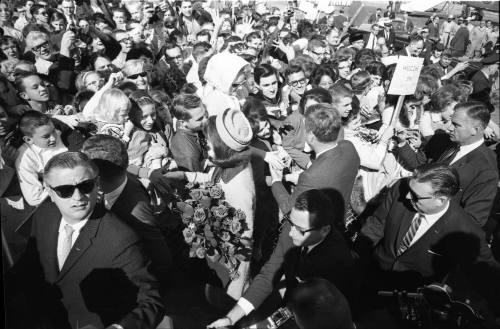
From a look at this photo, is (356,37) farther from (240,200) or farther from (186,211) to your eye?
(186,211)

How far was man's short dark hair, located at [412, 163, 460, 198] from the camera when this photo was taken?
2887mm

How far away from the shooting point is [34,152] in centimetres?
359

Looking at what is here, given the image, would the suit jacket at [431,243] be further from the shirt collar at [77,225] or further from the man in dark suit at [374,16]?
the man in dark suit at [374,16]

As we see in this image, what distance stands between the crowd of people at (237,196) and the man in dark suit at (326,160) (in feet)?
0.04

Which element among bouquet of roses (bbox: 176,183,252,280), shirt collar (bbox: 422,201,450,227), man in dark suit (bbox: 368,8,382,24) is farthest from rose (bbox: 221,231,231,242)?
man in dark suit (bbox: 368,8,382,24)

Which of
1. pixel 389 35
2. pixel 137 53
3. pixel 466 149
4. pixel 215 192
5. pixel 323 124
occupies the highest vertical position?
pixel 323 124

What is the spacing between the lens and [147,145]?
13.7 ft

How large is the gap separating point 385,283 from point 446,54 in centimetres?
789

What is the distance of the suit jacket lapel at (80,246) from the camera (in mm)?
2322

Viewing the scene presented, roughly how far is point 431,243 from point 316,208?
1.15 meters

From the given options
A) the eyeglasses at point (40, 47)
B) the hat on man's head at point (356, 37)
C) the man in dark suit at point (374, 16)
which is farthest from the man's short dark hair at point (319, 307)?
the man in dark suit at point (374, 16)

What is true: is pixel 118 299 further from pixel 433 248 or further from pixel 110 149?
pixel 433 248

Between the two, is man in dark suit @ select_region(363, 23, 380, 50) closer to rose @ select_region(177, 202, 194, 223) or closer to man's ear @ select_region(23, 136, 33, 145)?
rose @ select_region(177, 202, 194, 223)

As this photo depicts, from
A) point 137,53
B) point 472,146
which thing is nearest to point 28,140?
point 137,53
